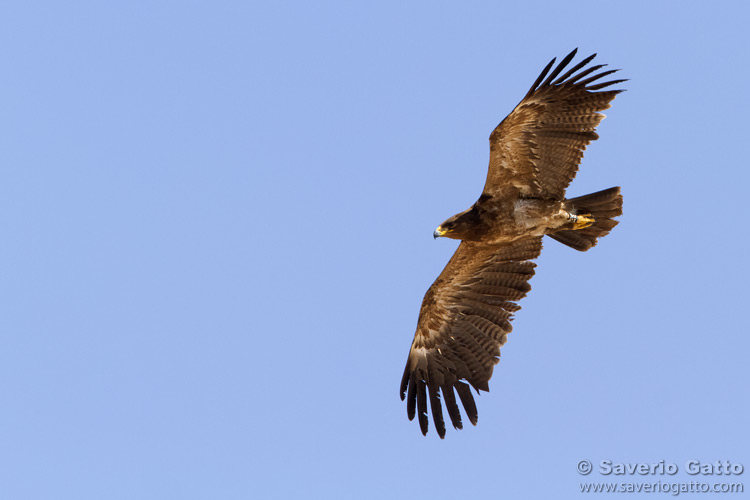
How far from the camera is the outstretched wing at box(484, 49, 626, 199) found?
10805 mm

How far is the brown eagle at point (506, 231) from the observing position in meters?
10.9

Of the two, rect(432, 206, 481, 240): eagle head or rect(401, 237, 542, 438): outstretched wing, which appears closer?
rect(432, 206, 481, 240): eagle head

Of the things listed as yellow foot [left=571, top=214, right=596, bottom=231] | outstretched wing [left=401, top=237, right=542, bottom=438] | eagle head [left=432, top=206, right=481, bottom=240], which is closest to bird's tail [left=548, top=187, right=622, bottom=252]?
yellow foot [left=571, top=214, right=596, bottom=231]

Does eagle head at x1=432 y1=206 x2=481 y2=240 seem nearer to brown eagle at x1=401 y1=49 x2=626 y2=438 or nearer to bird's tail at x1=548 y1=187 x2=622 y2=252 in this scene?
brown eagle at x1=401 y1=49 x2=626 y2=438

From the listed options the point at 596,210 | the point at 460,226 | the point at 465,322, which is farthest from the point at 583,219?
the point at 465,322

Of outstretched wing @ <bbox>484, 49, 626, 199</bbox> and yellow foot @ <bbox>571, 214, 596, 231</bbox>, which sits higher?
outstretched wing @ <bbox>484, 49, 626, 199</bbox>

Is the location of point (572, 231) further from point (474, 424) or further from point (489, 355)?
point (474, 424)

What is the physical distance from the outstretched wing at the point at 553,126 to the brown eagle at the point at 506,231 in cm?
1

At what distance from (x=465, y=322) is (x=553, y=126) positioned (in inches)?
128

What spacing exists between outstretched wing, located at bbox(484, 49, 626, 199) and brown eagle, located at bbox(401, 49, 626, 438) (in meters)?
0.01

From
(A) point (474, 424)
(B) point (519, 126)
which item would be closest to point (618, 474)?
(A) point (474, 424)

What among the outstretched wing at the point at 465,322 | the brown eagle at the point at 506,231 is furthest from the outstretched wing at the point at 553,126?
the outstretched wing at the point at 465,322

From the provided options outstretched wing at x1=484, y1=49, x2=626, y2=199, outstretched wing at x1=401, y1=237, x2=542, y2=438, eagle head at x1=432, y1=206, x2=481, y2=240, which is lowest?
outstretched wing at x1=401, y1=237, x2=542, y2=438

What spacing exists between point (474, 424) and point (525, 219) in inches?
113
